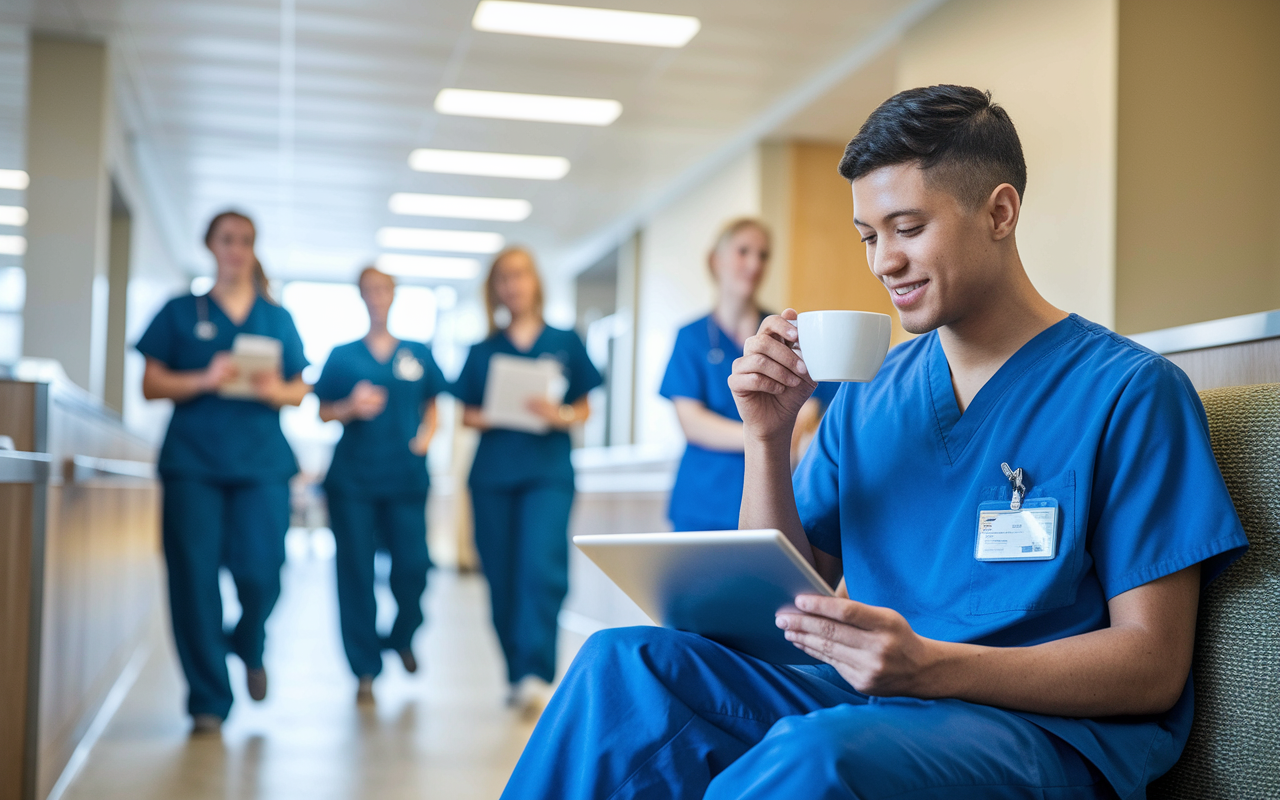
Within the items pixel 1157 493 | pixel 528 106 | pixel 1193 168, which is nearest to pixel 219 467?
pixel 1157 493

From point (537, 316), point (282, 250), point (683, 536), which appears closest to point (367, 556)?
point (537, 316)

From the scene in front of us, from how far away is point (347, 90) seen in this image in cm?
594

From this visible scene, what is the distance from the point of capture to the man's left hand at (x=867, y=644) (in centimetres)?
94

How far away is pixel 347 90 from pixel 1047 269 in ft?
12.3

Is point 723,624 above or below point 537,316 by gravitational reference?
below

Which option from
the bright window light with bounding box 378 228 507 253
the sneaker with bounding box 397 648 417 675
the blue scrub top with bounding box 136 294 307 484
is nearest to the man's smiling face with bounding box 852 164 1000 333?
the blue scrub top with bounding box 136 294 307 484

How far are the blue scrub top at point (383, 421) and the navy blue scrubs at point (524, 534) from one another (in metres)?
0.33

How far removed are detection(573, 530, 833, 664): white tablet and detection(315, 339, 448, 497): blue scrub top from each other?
2.91 meters

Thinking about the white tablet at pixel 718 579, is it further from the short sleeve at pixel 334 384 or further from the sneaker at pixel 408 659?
the short sleeve at pixel 334 384

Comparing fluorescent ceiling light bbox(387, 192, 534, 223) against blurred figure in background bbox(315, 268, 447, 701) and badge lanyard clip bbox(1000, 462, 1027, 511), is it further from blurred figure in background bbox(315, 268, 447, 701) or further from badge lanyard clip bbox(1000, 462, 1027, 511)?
badge lanyard clip bbox(1000, 462, 1027, 511)

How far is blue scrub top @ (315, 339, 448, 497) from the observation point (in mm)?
4004

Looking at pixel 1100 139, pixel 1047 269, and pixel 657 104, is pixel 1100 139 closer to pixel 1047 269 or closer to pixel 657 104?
pixel 1047 269

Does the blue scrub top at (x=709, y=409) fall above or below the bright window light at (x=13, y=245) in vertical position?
below

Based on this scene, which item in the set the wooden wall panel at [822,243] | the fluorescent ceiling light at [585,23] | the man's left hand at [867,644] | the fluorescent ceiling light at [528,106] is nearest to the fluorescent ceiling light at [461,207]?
the fluorescent ceiling light at [528,106]
